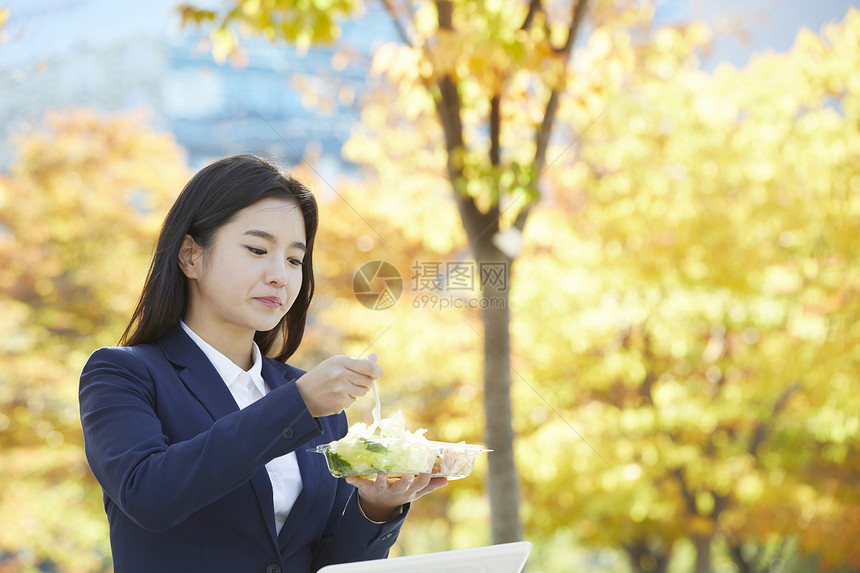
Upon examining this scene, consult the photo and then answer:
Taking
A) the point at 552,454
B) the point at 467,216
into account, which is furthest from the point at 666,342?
the point at 467,216

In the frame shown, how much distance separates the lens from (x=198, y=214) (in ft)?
3.69

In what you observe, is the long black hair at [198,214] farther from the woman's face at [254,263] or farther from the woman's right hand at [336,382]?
the woman's right hand at [336,382]

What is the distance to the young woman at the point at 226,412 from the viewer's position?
35.9 inches

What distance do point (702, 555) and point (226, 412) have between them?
6155 mm

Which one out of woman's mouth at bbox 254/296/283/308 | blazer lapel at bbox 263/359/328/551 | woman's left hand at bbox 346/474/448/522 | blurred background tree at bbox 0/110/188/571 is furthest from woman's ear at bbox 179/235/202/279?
blurred background tree at bbox 0/110/188/571

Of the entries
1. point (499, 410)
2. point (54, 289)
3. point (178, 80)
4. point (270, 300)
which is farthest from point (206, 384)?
point (178, 80)

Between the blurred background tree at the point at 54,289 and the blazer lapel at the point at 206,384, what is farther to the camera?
the blurred background tree at the point at 54,289

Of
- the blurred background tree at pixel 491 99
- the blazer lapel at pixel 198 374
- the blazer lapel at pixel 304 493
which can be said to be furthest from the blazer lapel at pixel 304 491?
the blurred background tree at pixel 491 99

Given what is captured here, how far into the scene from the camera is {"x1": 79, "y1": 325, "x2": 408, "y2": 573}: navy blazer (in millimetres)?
903

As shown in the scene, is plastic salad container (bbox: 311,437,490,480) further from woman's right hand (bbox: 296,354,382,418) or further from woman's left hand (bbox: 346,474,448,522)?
woman's right hand (bbox: 296,354,382,418)

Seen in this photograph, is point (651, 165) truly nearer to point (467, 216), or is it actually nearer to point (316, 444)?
point (467, 216)

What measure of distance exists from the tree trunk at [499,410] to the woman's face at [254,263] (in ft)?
5.25

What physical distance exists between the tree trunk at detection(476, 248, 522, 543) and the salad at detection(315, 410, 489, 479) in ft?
5.29

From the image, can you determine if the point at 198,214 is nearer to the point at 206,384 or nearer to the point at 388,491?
the point at 206,384
